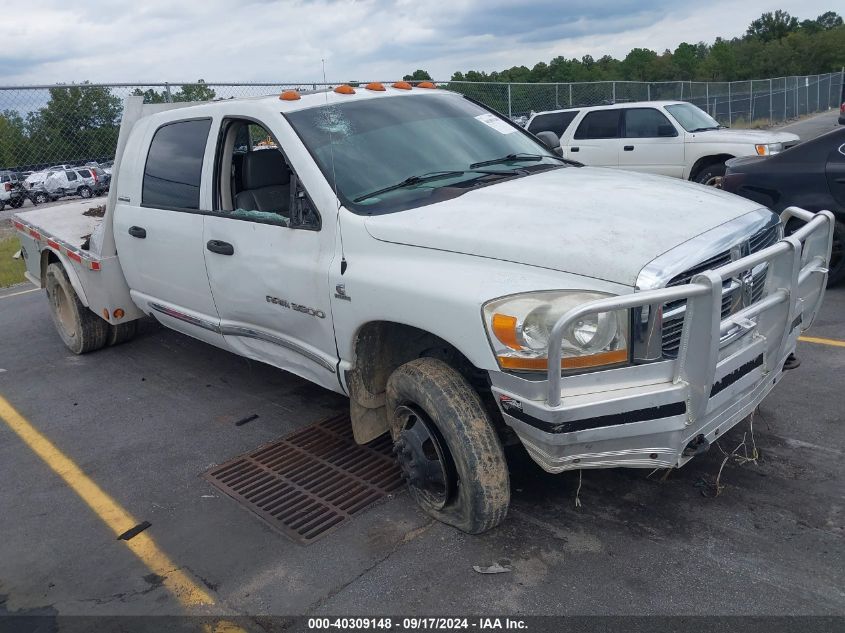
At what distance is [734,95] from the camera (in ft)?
103

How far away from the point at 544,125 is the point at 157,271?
32.8ft

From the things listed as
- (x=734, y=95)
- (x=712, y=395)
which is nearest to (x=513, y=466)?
(x=712, y=395)

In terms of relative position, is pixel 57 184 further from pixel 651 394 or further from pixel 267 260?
pixel 651 394

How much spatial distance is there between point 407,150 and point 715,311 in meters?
1.98

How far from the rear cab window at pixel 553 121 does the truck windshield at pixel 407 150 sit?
9236 millimetres

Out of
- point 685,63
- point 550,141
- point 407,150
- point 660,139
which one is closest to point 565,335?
point 407,150

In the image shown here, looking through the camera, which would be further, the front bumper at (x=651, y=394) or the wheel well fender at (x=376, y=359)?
the wheel well fender at (x=376, y=359)

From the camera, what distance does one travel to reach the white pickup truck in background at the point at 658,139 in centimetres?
1144

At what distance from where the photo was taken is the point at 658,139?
480 inches

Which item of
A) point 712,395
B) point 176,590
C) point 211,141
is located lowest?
point 176,590

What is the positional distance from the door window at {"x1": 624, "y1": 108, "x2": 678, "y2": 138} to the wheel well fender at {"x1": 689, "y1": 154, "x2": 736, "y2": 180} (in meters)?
0.61

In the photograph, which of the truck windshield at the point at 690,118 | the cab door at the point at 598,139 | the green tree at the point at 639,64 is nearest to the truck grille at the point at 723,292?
the truck windshield at the point at 690,118

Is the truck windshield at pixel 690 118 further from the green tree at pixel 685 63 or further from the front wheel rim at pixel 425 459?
the green tree at pixel 685 63

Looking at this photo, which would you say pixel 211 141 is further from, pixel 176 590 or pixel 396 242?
pixel 176 590
